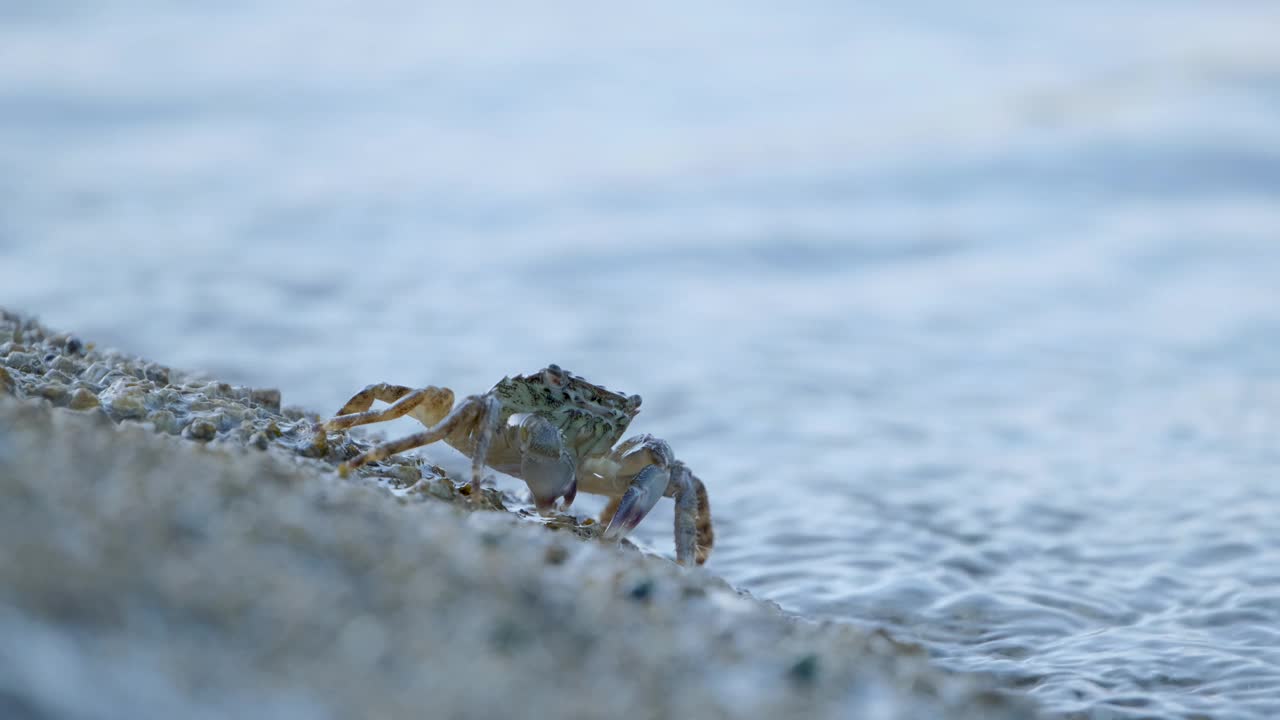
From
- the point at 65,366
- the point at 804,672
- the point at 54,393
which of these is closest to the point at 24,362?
the point at 65,366

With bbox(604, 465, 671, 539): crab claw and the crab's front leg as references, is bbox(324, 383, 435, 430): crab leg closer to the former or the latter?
the crab's front leg

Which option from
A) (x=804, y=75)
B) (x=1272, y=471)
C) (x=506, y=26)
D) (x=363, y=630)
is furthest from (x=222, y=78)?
(x=363, y=630)

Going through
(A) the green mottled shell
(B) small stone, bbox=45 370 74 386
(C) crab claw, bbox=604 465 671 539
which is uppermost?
(A) the green mottled shell

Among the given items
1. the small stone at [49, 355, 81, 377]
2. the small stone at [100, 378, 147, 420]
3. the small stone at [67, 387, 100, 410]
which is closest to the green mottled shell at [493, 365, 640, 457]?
the small stone at [100, 378, 147, 420]

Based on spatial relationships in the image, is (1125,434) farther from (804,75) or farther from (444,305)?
(804,75)

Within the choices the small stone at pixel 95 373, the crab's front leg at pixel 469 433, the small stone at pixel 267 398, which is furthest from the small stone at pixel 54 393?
the crab's front leg at pixel 469 433

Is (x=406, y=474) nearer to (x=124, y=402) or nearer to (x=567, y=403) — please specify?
(x=567, y=403)
